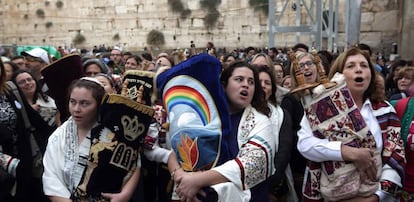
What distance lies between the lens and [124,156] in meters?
2.52

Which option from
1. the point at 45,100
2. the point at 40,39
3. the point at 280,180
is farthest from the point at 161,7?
the point at 280,180

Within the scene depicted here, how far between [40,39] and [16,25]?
183 cm

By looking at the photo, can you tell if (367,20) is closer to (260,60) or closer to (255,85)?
(260,60)

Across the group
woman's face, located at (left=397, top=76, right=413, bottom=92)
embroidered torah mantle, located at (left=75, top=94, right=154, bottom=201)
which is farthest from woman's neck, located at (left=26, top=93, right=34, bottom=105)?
woman's face, located at (left=397, top=76, right=413, bottom=92)

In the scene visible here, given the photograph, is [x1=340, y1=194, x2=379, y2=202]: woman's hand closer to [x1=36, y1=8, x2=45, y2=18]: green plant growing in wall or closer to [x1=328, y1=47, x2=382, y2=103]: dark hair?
[x1=328, y1=47, x2=382, y2=103]: dark hair

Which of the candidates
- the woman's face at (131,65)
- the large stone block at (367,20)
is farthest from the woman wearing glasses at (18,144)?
the large stone block at (367,20)

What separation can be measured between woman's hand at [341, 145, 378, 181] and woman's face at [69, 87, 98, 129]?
1441 millimetres

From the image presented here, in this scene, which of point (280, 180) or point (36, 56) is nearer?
point (280, 180)

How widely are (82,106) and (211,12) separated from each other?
16.6m

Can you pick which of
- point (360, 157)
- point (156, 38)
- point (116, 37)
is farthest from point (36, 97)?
point (116, 37)

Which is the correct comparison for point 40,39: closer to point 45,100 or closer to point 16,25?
point 16,25

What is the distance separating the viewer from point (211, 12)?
61.3 ft

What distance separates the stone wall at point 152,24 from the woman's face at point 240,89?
461 inches

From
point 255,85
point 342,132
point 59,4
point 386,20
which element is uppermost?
point 59,4
